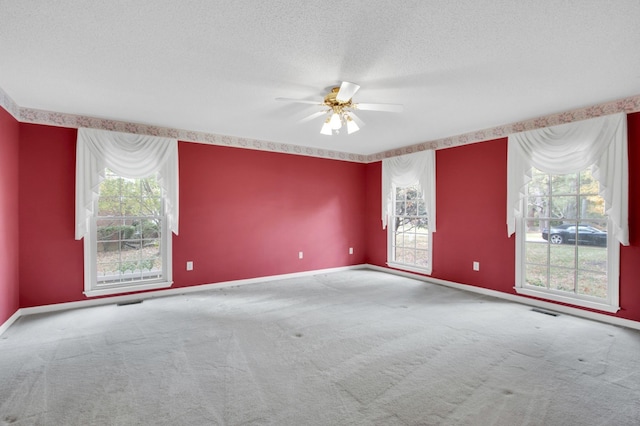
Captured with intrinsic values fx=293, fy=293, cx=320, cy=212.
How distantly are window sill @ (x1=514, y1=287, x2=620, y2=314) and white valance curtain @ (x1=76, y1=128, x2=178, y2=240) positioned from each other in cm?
488

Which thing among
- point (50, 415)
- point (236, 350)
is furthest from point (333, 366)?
point (50, 415)

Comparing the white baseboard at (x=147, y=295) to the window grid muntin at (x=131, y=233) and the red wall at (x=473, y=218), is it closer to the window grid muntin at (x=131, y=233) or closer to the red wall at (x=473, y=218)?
the window grid muntin at (x=131, y=233)

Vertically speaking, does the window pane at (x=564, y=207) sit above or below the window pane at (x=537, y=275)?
above

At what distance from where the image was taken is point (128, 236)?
13.4 ft

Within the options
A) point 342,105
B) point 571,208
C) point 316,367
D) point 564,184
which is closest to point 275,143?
point 342,105

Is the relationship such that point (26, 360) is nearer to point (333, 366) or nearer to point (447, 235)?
point (333, 366)

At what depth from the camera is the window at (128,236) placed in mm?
3904

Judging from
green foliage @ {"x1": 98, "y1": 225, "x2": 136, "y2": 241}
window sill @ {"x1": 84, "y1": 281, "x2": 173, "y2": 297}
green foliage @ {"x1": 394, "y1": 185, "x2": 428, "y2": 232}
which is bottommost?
window sill @ {"x1": 84, "y1": 281, "x2": 173, "y2": 297}

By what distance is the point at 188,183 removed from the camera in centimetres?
439

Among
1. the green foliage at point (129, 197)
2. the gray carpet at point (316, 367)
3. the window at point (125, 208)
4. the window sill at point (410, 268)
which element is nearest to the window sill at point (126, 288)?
the window at point (125, 208)

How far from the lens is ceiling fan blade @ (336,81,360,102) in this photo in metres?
2.47

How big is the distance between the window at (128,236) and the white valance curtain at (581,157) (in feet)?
16.2

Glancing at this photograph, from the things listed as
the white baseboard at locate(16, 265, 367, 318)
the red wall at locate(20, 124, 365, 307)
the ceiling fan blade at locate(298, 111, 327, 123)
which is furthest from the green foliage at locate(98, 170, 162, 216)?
the ceiling fan blade at locate(298, 111, 327, 123)

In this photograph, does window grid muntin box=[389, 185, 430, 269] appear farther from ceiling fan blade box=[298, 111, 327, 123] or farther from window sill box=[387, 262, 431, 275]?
ceiling fan blade box=[298, 111, 327, 123]
